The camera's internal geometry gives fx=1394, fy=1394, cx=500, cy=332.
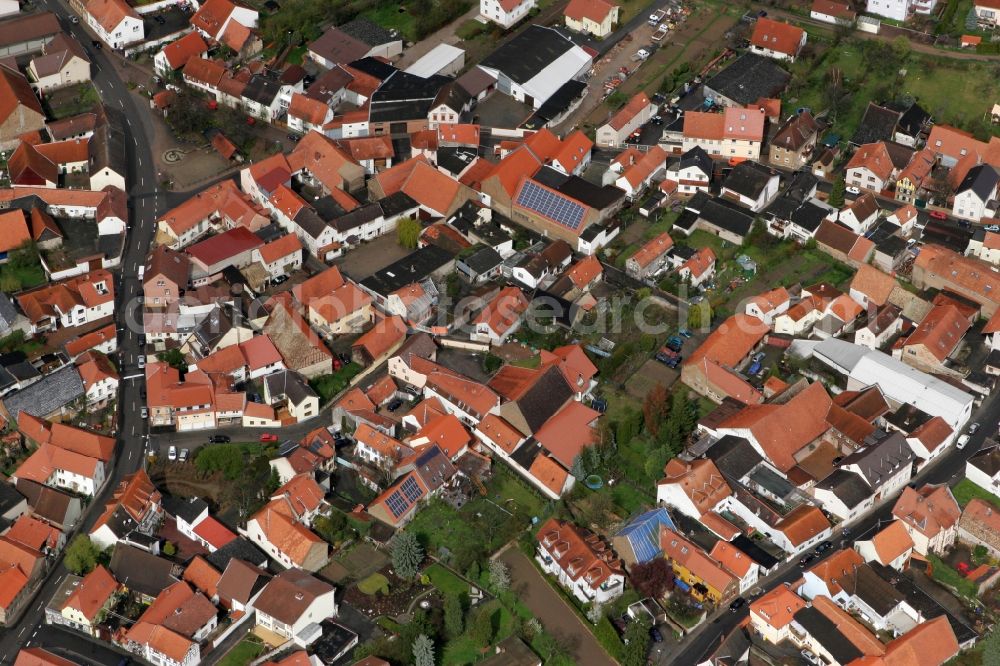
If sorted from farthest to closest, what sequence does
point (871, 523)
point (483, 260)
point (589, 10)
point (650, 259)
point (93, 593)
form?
point (589, 10), point (483, 260), point (650, 259), point (871, 523), point (93, 593)

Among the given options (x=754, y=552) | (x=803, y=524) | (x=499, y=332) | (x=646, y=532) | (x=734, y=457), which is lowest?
(x=499, y=332)

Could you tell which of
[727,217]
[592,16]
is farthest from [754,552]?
[592,16]

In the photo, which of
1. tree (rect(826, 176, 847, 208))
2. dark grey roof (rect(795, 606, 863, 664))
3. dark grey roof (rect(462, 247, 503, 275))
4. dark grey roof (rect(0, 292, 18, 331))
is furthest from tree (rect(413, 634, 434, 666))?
tree (rect(826, 176, 847, 208))

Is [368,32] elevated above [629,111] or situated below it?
below

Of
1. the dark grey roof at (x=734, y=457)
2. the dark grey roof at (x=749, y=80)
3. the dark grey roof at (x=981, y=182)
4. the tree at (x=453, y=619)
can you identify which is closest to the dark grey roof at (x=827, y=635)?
the dark grey roof at (x=734, y=457)

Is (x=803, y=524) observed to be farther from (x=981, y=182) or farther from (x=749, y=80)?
(x=749, y=80)

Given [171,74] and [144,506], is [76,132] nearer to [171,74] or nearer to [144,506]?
[171,74]
